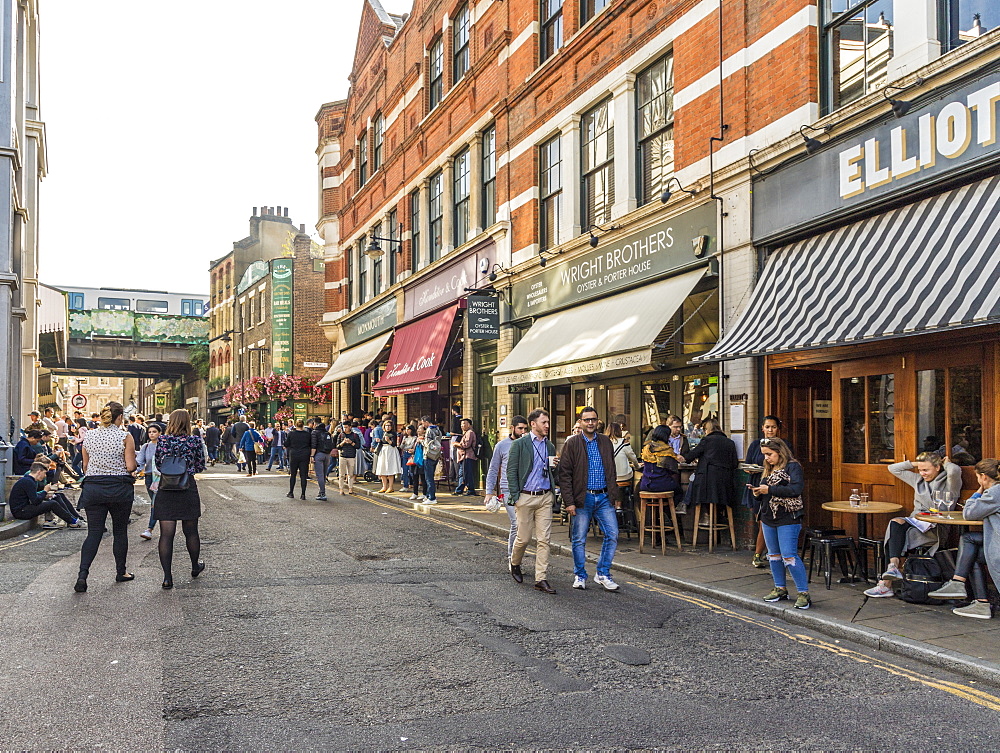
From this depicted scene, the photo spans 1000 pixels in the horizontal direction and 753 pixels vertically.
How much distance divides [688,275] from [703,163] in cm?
157

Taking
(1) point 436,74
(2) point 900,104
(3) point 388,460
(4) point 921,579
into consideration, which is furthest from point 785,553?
(1) point 436,74

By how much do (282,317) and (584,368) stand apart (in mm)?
30457

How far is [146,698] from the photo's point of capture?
16.4 feet

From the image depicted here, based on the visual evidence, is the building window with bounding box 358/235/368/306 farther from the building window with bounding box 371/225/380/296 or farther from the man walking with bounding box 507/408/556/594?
the man walking with bounding box 507/408/556/594

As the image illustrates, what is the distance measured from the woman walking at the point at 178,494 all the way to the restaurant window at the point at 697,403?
676 centimetres

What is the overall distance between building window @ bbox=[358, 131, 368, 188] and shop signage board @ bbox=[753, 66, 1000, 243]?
19.9 m

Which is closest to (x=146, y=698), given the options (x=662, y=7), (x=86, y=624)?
(x=86, y=624)

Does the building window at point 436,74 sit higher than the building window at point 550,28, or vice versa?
the building window at point 436,74

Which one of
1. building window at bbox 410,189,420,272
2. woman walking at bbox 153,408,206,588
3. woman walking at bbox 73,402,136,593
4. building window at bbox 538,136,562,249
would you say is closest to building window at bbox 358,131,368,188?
building window at bbox 410,189,420,272

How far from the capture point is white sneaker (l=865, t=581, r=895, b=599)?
7.81 metres

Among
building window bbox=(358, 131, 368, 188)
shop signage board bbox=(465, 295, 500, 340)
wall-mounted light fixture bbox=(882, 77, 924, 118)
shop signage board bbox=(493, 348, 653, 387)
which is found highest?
building window bbox=(358, 131, 368, 188)

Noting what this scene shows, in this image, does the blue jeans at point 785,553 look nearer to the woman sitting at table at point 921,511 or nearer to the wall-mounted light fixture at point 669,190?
the woman sitting at table at point 921,511

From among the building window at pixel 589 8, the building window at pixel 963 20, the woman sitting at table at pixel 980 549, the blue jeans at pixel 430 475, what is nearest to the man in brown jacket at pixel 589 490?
the woman sitting at table at pixel 980 549

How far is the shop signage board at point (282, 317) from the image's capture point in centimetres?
4094
